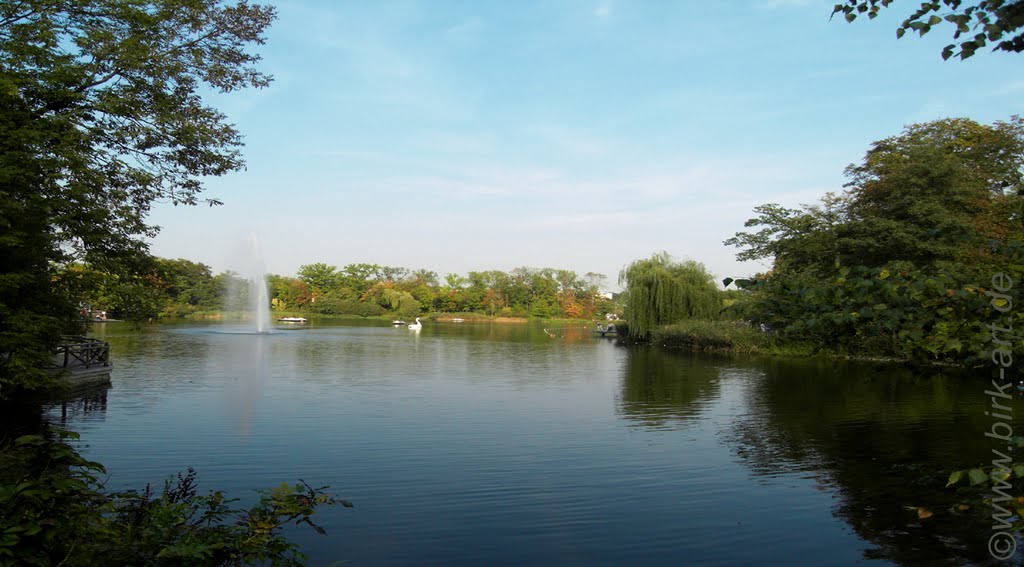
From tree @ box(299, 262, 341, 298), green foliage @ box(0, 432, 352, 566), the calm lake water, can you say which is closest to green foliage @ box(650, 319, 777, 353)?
the calm lake water

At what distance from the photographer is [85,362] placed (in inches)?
659

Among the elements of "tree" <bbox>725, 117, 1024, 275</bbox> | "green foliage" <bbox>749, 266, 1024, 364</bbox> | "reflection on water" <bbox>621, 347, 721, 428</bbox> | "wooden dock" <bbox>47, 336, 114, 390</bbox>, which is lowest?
"reflection on water" <bbox>621, 347, 721, 428</bbox>

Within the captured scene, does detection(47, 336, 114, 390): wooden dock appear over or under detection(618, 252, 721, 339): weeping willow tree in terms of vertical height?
under

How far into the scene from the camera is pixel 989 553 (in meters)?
6.25

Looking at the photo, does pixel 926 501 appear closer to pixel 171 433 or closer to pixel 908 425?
pixel 908 425

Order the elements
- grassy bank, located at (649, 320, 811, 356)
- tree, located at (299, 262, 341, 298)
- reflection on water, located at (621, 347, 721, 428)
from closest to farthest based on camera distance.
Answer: reflection on water, located at (621, 347, 721, 428)
grassy bank, located at (649, 320, 811, 356)
tree, located at (299, 262, 341, 298)

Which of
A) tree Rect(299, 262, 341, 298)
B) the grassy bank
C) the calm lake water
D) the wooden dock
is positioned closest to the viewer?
the calm lake water

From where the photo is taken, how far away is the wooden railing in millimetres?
16438

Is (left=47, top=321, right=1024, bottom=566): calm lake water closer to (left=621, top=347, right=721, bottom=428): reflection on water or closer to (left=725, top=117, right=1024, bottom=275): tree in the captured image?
(left=621, top=347, right=721, bottom=428): reflection on water

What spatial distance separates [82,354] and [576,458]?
45.7ft

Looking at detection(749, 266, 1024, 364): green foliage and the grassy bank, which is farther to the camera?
the grassy bank

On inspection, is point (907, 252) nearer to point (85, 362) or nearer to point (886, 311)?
point (886, 311)

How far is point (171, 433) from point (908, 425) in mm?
14346

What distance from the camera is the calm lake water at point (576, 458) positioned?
6.75m
